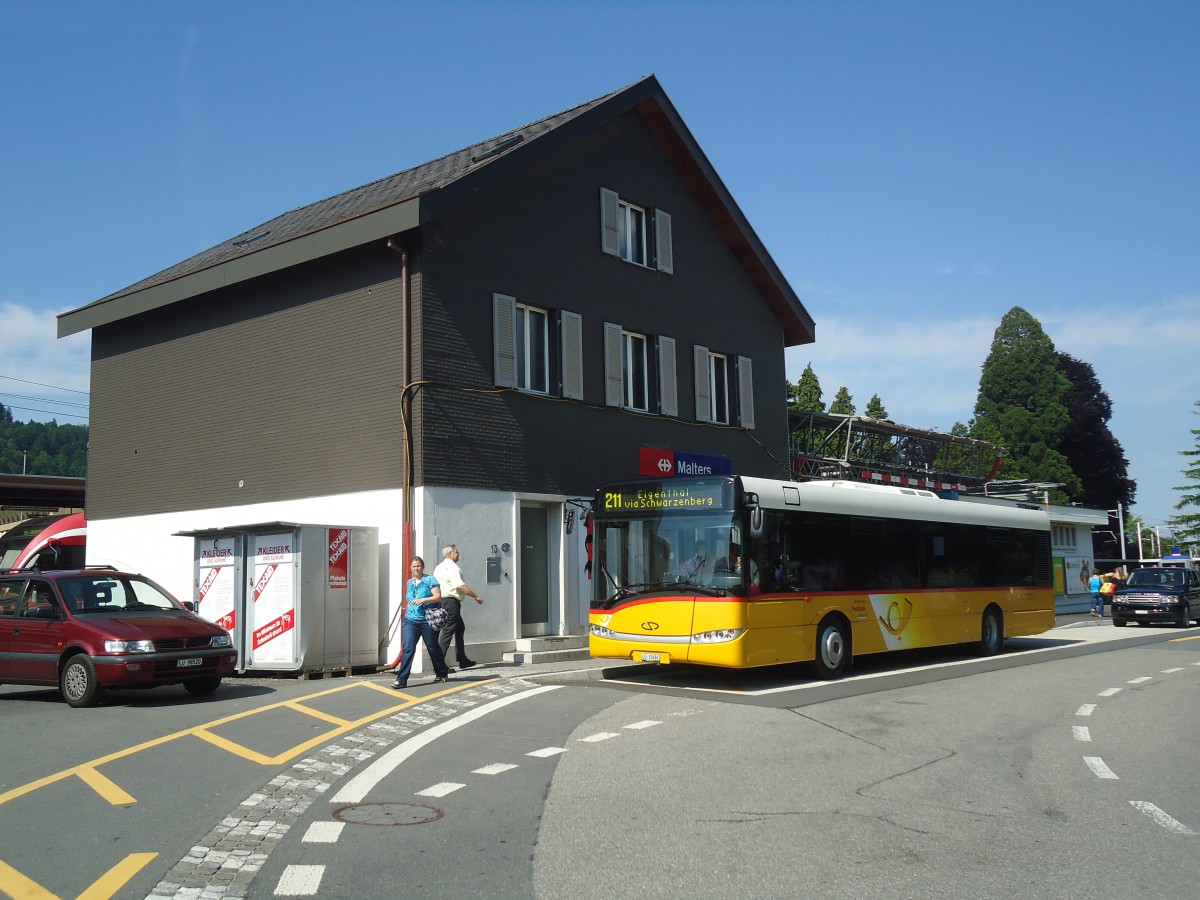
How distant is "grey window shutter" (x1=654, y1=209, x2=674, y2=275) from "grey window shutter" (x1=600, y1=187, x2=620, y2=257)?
135 centimetres

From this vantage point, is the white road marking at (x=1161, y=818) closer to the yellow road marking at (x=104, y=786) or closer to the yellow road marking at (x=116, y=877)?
the yellow road marking at (x=116, y=877)

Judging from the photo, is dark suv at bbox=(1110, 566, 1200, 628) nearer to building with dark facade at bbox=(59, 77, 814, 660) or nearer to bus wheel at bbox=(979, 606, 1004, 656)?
building with dark facade at bbox=(59, 77, 814, 660)

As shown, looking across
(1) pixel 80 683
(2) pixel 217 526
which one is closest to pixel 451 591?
(1) pixel 80 683

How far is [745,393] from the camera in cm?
2602

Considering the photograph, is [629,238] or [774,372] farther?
[774,372]

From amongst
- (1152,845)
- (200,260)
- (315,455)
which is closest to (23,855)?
(1152,845)

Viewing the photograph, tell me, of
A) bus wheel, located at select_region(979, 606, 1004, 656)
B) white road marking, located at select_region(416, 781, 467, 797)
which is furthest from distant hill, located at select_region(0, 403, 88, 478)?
white road marking, located at select_region(416, 781, 467, 797)

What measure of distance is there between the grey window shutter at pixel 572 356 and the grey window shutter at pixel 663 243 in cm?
352

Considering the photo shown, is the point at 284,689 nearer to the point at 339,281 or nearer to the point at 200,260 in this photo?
the point at 339,281

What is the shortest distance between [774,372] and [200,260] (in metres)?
14.1

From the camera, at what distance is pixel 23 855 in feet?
20.3

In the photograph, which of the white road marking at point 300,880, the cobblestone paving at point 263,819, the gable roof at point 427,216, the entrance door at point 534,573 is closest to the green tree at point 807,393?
the gable roof at point 427,216

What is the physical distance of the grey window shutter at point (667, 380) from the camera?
77.1ft

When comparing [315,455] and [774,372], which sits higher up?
[774,372]
